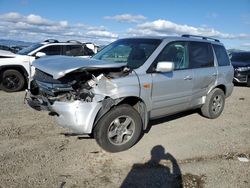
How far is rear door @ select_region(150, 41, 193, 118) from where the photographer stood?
203 inches

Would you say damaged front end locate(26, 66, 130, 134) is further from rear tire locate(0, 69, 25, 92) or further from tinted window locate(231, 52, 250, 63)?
tinted window locate(231, 52, 250, 63)

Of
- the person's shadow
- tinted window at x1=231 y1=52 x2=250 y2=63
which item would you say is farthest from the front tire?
tinted window at x1=231 y1=52 x2=250 y2=63

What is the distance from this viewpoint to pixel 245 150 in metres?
5.18

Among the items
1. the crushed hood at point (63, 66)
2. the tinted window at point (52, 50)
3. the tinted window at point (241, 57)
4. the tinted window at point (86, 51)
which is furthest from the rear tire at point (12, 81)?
the tinted window at point (241, 57)

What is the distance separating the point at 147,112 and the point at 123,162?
1.06 meters

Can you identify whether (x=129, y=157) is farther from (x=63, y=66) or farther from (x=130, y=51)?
(x=130, y=51)

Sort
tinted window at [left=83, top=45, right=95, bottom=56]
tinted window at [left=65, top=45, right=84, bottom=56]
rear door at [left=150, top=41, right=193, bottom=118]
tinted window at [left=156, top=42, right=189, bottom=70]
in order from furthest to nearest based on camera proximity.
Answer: tinted window at [left=83, top=45, right=95, bottom=56] < tinted window at [left=65, top=45, right=84, bottom=56] < tinted window at [left=156, top=42, right=189, bottom=70] < rear door at [left=150, top=41, right=193, bottom=118]

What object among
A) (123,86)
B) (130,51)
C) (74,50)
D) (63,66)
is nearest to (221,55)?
(130,51)

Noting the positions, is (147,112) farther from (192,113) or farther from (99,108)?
(192,113)

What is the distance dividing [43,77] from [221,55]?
13.8 ft

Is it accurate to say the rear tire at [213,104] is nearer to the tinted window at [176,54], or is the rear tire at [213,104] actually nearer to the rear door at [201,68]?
the rear door at [201,68]

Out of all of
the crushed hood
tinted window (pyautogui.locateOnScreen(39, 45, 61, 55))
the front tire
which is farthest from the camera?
tinted window (pyautogui.locateOnScreen(39, 45, 61, 55))

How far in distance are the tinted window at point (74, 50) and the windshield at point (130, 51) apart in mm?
5404

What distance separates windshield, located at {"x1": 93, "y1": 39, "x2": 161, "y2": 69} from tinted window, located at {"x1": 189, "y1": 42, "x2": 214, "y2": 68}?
933 millimetres
